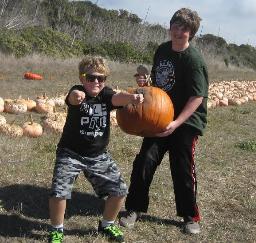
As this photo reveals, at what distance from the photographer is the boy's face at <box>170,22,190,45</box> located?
179 inches

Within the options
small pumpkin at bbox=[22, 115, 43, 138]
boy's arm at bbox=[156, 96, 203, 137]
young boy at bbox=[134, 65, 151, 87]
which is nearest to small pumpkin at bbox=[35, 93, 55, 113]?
small pumpkin at bbox=[22, 115, 43, 138]

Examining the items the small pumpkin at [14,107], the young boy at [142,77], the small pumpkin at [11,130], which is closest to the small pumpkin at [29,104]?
the small pumpkin at [14,107]

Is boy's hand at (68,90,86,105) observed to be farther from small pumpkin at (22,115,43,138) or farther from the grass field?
small pumpkin at (22,115,43,138)

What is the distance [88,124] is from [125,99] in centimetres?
39

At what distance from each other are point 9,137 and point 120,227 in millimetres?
3395

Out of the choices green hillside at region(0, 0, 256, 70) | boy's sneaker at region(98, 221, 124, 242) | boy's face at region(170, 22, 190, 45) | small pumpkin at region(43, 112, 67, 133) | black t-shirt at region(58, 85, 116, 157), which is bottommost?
boy's sneaker at region(98, 221, 124, 242)

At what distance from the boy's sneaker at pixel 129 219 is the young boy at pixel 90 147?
0.36 metres

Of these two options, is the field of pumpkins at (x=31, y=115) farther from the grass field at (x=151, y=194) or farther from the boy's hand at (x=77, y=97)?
the boy's hand at (x=77, y=97)

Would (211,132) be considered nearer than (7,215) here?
No

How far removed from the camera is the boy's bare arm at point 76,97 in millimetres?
4057

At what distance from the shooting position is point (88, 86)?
4.26 m

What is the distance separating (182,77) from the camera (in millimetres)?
4727

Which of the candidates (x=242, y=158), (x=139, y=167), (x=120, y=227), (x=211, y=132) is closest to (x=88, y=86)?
(x=139, y=167)

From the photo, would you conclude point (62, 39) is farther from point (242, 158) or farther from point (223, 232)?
point (223, 232)
